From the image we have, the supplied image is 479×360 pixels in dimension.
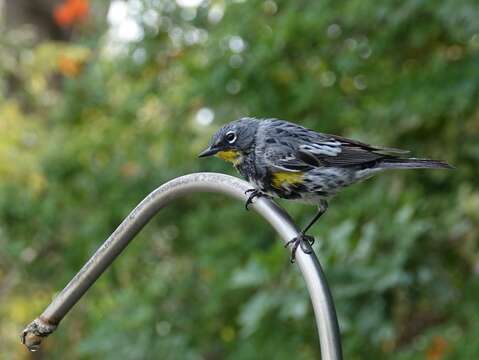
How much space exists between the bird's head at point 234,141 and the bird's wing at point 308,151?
0.07m

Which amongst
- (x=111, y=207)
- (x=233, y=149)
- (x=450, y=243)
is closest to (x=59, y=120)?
(x=111, y=207)

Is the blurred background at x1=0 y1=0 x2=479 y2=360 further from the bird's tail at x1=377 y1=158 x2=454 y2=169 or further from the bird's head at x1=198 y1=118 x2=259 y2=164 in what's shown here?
the bird's head at x1=198 y1=118 x2=259 y2=164

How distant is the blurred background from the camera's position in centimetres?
394

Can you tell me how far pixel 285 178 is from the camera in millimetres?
2822

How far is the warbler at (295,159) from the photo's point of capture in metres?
2.82

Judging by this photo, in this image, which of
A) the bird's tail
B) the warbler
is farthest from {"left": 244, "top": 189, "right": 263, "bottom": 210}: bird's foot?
the bird's tail

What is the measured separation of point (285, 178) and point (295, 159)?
0.10 meters

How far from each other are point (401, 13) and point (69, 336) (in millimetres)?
4032

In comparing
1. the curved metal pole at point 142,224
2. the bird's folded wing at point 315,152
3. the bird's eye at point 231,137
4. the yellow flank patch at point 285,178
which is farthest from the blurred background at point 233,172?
the curved metal pole at point 142,224

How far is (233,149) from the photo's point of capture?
9.34ft

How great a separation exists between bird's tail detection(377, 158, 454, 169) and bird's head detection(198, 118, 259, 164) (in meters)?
0.48

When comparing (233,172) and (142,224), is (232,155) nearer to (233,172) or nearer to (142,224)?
(142,224)

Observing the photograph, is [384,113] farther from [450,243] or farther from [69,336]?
[69,336]

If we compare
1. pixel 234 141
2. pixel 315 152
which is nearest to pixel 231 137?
pixel 234 141
